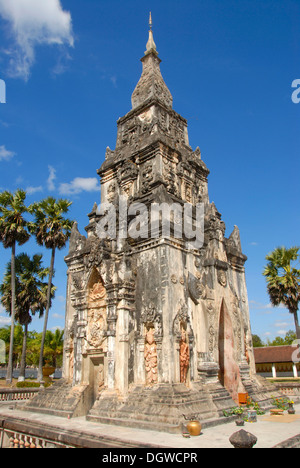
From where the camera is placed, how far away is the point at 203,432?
9.49 metres

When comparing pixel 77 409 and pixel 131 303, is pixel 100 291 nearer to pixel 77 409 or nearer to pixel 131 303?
pixel 131 303

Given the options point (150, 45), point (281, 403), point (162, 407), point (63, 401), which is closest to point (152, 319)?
point (162, 407)

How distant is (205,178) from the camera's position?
62.1 ft

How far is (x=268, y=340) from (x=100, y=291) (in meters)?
65.8

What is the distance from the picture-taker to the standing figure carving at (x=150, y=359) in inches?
469

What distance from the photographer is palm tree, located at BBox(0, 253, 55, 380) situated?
29406mm

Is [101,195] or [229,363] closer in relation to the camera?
[229,363]

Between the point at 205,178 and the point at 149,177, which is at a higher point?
the point at 205,178

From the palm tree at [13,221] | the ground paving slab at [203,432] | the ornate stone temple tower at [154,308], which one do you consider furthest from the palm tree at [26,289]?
the ground paving slab at [203,432]

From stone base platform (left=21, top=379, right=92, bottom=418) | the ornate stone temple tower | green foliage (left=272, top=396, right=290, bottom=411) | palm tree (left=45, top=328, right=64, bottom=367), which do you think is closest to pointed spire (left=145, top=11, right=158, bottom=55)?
the ornate stone temple tower

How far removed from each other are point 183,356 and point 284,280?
17087 millimetres
